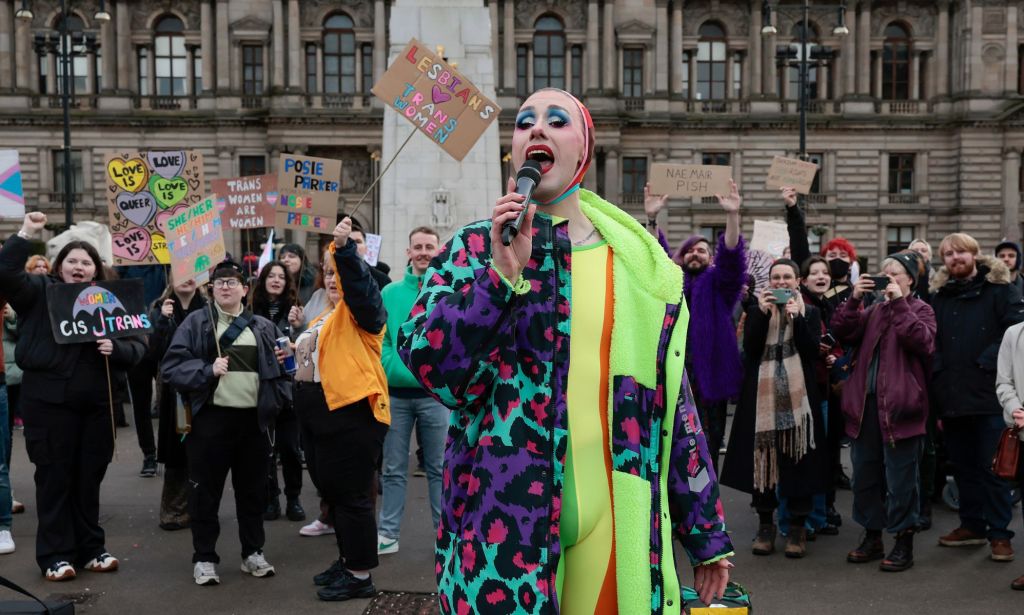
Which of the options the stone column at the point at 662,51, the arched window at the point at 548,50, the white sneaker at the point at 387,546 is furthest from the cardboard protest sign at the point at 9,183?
the stone column at the point at 662,51

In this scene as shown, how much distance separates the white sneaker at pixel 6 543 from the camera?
627cm

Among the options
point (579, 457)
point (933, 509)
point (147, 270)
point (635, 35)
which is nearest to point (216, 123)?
point (635, 35)

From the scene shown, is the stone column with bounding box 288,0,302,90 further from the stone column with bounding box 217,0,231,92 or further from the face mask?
the face mask

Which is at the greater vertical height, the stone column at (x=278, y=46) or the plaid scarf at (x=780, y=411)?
the stone column at (x=278, y=46)

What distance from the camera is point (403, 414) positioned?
6227 millimetres

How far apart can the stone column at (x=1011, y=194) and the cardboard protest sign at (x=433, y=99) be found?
44.6 metres

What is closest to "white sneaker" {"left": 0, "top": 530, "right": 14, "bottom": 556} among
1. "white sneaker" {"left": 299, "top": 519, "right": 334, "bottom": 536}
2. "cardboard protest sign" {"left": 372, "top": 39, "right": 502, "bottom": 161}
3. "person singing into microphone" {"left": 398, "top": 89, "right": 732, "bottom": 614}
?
"white sneaker" {"left": 299, "top": 519, "right": 334, "bottom": 536}

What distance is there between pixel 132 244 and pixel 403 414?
11.6ft

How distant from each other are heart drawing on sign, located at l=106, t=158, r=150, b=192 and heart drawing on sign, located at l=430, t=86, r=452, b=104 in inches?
135

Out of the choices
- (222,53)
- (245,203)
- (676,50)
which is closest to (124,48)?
(222,53)

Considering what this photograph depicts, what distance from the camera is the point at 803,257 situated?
7844 millimetres

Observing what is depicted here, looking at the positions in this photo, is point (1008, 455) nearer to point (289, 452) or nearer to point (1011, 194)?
point (289, 452)

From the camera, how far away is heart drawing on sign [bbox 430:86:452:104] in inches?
258

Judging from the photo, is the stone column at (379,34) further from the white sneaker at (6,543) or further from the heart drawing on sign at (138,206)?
the white sneaker at (6,543)
